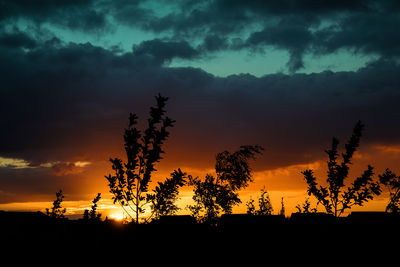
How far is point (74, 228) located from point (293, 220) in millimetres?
15199

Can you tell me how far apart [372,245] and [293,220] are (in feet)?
19.0

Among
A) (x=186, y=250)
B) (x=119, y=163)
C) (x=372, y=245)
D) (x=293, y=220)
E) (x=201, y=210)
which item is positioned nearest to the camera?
(x=119, y=163)

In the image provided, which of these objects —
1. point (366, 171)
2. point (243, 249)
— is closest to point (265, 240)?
point (243, 249)

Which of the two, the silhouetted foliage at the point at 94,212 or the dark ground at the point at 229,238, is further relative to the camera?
the silhouetted foliage at the point at 94,212

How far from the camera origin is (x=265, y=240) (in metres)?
20.9

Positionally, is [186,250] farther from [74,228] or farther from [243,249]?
[74,228]

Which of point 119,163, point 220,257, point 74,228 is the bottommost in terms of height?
point 220,257

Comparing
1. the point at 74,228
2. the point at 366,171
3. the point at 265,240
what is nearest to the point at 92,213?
the point at 74,228

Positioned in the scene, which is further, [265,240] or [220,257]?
[265,240]

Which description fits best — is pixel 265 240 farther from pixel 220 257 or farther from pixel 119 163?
pixel 119 163

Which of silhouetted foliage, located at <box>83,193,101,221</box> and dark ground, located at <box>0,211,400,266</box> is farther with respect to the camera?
silhouetted foliage, located at <box>83,193,101,221</box>

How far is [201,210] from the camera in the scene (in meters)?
31.5

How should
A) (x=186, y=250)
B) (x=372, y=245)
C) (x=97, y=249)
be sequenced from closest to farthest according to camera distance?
(x=97, y=249)
(x=186, y=250)
(x=372, y=245)

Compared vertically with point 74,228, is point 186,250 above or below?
below
